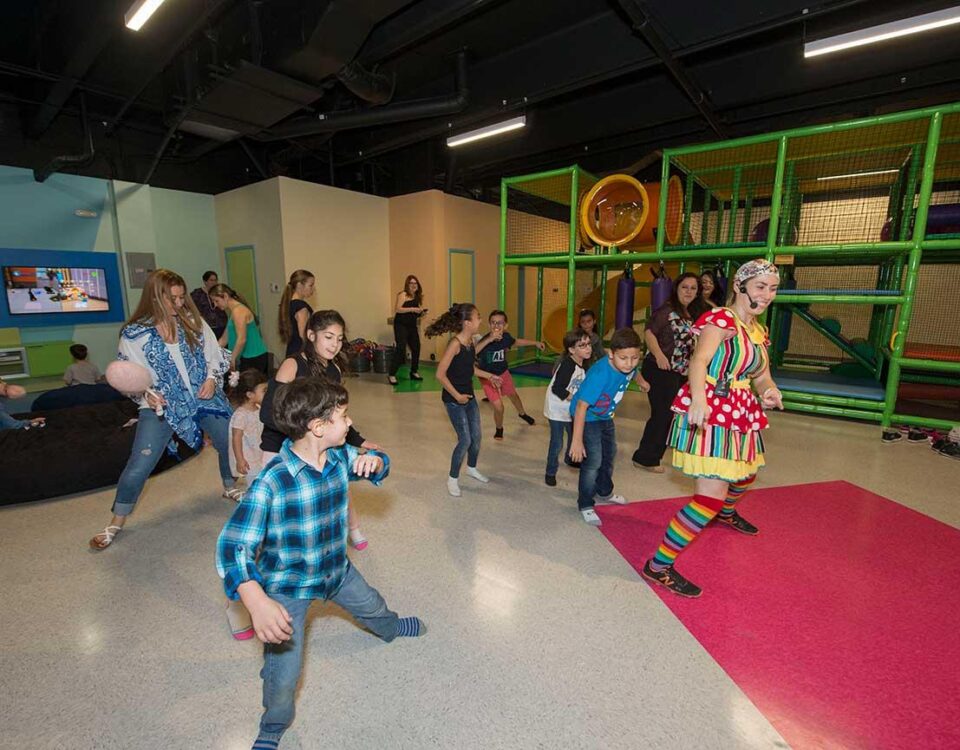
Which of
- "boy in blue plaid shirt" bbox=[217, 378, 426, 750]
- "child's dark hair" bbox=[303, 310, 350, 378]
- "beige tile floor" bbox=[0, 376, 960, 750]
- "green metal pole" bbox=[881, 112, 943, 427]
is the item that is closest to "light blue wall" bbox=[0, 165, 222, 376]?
"beige tile floor" bbox=[0, 376, 960, 750]

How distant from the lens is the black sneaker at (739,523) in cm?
296

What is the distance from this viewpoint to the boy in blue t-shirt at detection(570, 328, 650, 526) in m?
2.72

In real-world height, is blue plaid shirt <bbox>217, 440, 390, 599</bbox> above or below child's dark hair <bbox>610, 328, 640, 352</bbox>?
below

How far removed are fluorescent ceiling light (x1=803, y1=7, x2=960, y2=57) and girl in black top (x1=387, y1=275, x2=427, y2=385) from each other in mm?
5935

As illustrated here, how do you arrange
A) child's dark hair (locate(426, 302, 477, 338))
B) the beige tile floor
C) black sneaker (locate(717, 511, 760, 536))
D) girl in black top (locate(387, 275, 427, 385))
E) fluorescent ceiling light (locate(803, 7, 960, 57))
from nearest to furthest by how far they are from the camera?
the beige tile floor
black sneaker (locate(717, 511, 760, 536))
child's dark hair (locate(426, 302, 477, 338))
fluorescent ceiling light (locate(803, 7, 960, 57))
girl in black top (locate(387, 275, 427, 385))

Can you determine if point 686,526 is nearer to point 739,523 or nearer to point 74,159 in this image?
point 739,523

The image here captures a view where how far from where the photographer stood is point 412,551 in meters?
2.74

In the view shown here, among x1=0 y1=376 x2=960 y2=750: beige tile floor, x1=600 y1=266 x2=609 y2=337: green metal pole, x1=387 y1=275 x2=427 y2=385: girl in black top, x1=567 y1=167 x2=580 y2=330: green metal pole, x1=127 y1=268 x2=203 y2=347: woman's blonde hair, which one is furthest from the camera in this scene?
x1=600 y1=266 x2=609 y2=337: green metal pole

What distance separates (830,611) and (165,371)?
3.78 m

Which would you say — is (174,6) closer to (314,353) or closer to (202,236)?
(202,236)

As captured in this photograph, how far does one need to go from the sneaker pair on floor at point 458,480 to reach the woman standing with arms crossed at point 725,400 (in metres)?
1.70

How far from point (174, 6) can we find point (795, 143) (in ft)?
24.7

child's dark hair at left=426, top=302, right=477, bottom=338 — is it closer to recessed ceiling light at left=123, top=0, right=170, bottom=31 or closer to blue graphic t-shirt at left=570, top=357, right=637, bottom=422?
blue graphic t-shirt at left=570, top=357, right=637, bottom=422

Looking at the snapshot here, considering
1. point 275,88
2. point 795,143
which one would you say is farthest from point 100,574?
point 795,143
